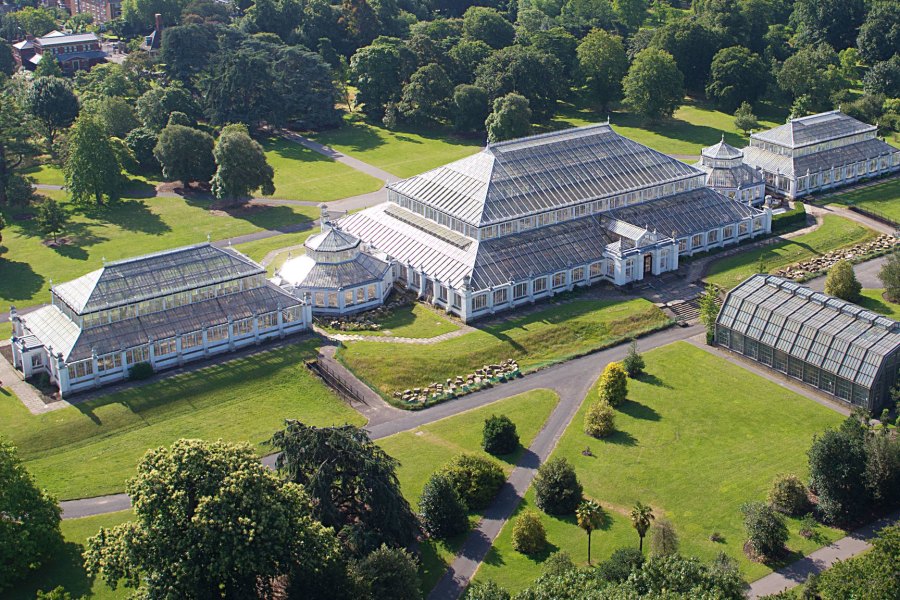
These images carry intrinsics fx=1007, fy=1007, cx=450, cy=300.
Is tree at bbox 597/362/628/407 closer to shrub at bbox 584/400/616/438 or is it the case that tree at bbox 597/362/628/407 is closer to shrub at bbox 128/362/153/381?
shrub at bbox 584/400/616/438

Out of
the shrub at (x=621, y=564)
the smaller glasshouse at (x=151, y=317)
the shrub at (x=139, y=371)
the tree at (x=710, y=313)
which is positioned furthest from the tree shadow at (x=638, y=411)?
the shrub at (x=139, y=371)

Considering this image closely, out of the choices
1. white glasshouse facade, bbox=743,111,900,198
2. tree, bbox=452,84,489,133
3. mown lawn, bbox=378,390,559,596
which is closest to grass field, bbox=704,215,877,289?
white glasshouse facade, bbox=743,111,900,198

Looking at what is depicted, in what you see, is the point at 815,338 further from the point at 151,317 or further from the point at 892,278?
the point at 151,317

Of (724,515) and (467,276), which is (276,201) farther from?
(724,515)

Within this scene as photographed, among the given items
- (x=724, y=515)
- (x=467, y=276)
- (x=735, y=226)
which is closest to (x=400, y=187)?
(x=467, y=276)

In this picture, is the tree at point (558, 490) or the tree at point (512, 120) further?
the tree at point (512, 120)

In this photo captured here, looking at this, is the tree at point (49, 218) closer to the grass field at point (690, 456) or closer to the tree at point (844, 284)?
the grass field at point (690, 456)
